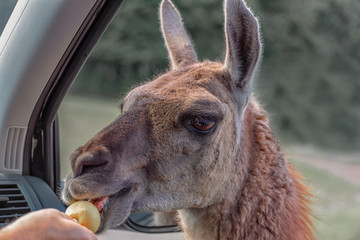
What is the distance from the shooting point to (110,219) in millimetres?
2275

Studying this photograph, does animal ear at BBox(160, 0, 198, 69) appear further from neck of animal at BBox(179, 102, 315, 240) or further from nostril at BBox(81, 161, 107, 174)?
nostril at BBox(81, 161, 107, 174)

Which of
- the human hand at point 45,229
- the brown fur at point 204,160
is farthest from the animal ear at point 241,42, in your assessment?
the human hand at point 45,229

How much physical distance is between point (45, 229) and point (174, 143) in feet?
3.39

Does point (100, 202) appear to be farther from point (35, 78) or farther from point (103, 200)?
point (35, 78)

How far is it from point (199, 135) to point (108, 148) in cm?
52

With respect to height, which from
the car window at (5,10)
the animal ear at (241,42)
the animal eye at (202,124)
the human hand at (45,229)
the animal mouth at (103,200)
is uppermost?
the animal ear at (241,42)

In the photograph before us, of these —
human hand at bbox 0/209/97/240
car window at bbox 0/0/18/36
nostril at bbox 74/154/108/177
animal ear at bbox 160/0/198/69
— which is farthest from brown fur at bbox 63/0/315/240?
car window at bbox 0/0/18/36

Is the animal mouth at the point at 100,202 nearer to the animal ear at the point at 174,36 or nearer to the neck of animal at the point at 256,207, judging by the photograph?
the neck of animal at the point at 256,207

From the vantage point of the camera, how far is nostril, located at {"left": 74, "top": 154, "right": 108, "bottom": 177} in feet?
7.09

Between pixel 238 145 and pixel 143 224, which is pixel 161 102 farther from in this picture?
pixel 143 224

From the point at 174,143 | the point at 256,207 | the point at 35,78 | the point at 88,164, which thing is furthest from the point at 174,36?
the point at 88,164

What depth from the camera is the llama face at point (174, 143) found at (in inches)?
88.4

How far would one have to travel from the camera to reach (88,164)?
217 centimetres

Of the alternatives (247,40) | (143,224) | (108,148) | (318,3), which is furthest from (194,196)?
(318,3)
